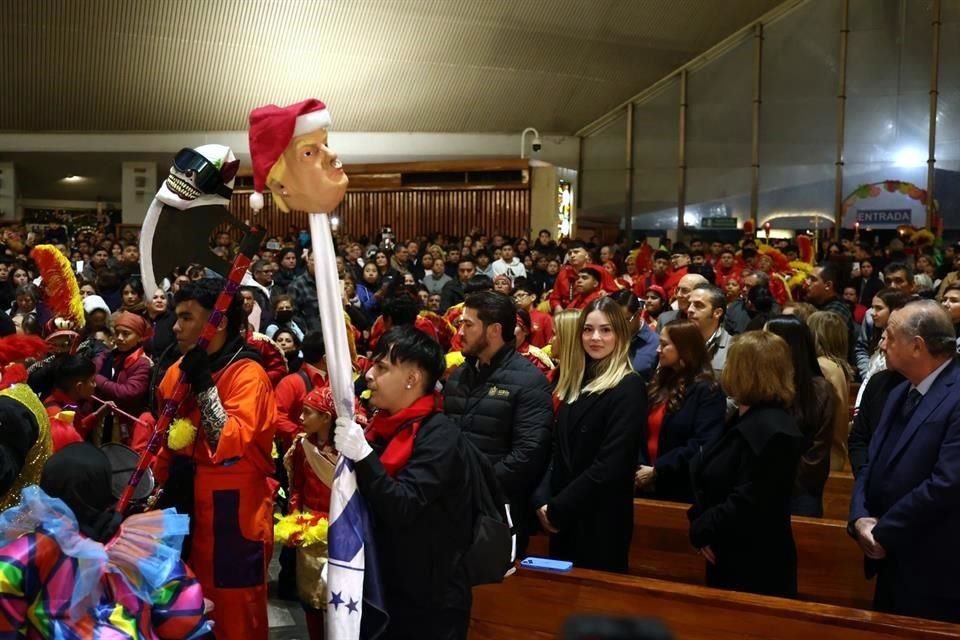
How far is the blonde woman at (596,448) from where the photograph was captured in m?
3.43

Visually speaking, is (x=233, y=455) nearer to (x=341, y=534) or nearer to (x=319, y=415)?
(x=319, y=415)

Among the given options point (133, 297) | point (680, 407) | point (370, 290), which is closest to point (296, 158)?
point (680, 407)

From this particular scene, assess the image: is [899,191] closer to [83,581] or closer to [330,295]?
[330,295]

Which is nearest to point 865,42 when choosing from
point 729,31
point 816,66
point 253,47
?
point 816,66

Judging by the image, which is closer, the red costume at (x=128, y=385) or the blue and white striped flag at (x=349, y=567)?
the blue and white striped flag at (x=349, y=567)

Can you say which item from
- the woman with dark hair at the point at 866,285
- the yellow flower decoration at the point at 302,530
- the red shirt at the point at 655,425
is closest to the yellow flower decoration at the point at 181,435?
the yellow flower decoration at the point at 302,530

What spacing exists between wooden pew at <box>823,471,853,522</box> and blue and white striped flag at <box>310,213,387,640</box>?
2.83 meters

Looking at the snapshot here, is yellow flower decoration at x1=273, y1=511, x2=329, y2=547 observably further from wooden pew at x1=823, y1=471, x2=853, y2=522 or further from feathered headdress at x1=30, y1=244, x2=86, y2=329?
wooden pew at x1=823, y1=471, x2=853, y2=522

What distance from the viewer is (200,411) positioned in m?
3.12

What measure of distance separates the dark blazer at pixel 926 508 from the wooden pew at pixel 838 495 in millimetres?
1560

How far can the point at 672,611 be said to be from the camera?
3119mm

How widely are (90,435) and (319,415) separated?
1.49 m

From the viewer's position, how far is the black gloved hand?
3084 millimetres

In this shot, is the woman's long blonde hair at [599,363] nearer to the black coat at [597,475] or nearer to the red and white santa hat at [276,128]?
the black coat at [597,475]
